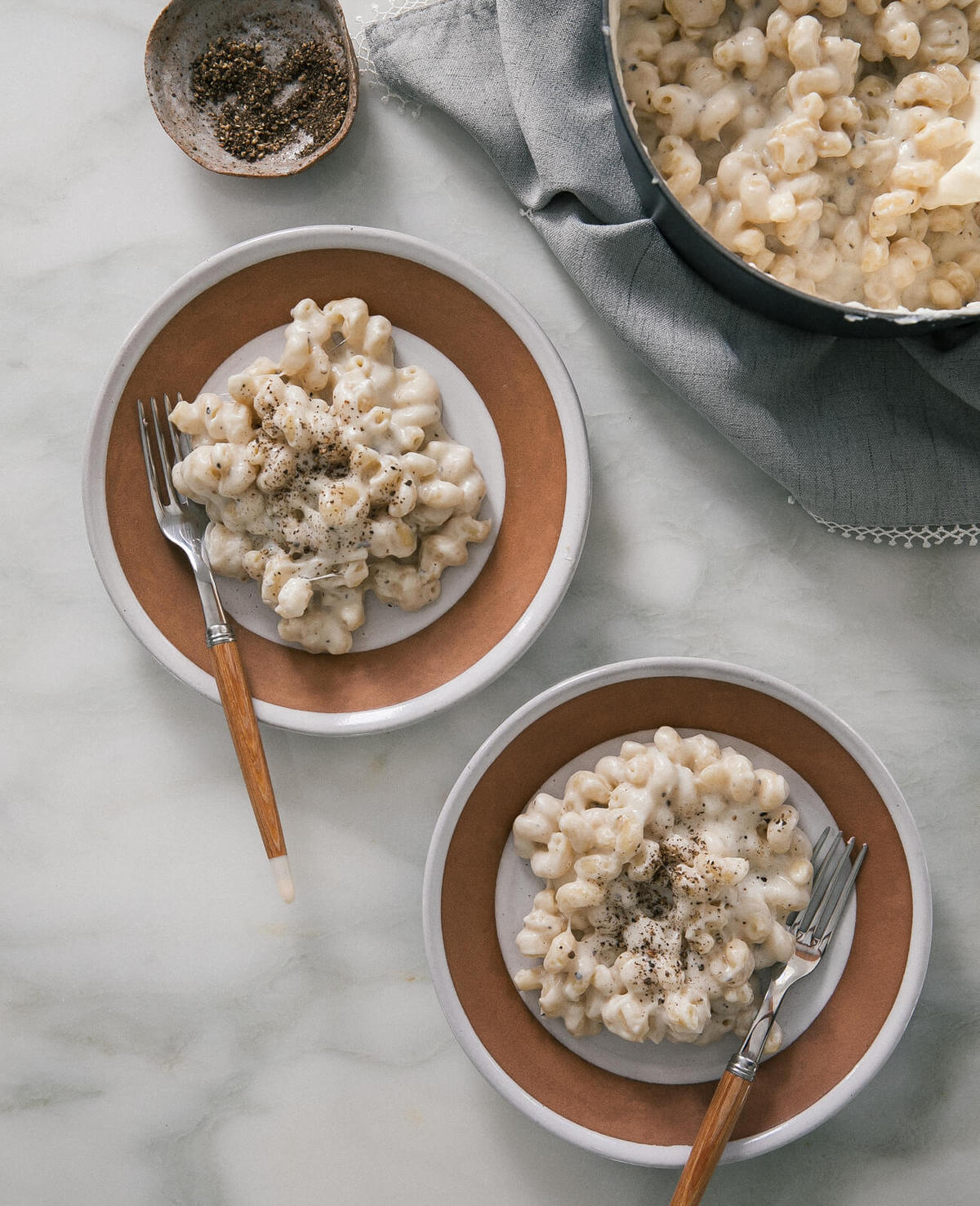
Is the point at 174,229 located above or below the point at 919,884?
above

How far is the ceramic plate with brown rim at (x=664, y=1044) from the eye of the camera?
4.24ft

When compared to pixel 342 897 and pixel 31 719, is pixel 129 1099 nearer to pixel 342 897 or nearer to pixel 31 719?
pixel 342 897

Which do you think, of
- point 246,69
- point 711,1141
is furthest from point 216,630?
point 711,1141

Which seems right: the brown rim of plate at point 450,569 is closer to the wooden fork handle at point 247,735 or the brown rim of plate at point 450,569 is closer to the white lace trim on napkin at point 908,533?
the wooden fork handle at point 247,735

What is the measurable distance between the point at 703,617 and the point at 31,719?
107cm

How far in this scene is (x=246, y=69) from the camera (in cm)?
143

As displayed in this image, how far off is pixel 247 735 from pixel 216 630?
15cm

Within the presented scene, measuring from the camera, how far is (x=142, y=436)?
137 centimetres

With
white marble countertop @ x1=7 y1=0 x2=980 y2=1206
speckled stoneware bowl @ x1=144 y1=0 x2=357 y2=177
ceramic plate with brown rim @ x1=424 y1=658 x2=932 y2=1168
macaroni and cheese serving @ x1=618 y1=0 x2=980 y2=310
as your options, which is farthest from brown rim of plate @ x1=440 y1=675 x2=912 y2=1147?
speckled stoneware bowl @ x1=144 y1=0 x2=357 y2=177

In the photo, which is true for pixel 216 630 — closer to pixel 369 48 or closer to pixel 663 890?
pixel 663 890

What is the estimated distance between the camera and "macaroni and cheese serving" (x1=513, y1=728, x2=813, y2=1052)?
1.25 m

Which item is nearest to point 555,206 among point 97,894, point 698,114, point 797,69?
point 698,114

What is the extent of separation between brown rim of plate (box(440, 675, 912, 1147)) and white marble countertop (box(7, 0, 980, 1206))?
0.48ft

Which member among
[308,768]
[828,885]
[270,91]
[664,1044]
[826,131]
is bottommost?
[664,1044]
